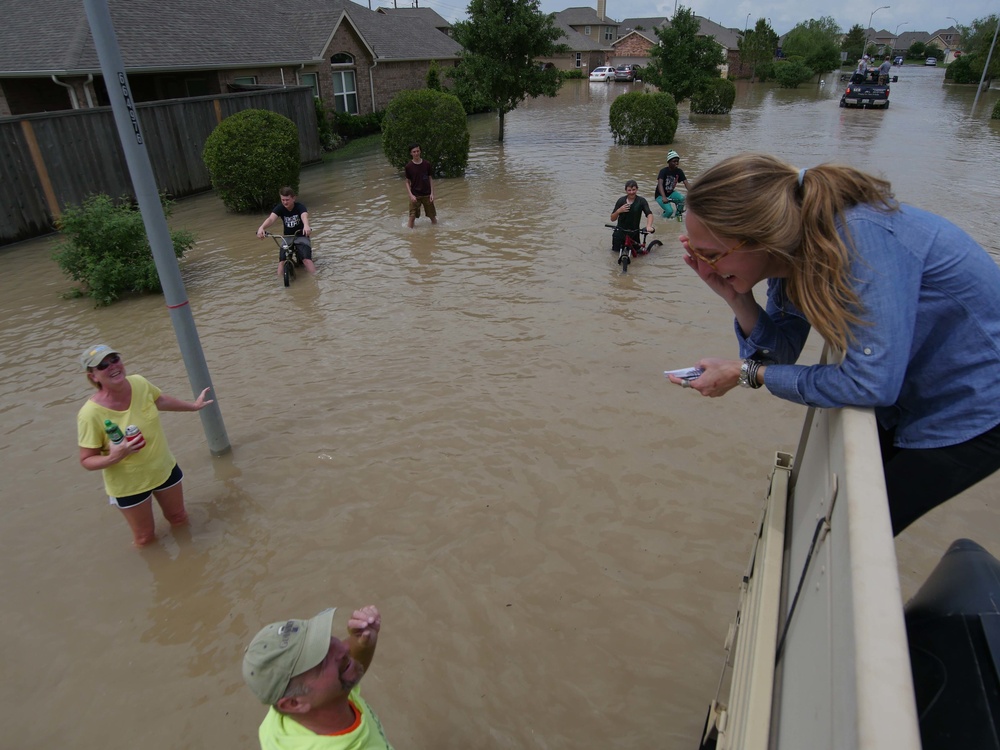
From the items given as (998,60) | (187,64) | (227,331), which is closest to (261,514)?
(227,331)

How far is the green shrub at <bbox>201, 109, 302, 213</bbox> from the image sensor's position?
13.4 meters

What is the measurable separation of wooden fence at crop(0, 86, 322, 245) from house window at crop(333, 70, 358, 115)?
32.2 ft

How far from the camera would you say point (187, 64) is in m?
17.3

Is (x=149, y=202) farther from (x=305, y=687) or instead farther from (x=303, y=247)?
(x=303, y=247)

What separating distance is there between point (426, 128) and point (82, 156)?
806 cm

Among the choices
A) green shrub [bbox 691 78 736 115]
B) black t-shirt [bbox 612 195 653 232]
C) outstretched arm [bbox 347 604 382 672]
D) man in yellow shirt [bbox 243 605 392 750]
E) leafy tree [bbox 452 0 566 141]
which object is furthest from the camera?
green shrub [bbox 691 78 736 115]

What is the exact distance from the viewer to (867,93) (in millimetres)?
33562

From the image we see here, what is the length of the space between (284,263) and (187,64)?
11.6 meters

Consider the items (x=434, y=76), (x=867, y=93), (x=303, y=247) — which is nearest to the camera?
(x=303, y=247)

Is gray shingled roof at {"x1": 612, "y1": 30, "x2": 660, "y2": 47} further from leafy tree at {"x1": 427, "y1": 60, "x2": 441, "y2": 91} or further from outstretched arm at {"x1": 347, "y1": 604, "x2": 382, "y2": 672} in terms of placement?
outstretched arm at {"x1": 347, "y1": 604, "x2": 382, "y2": 672}

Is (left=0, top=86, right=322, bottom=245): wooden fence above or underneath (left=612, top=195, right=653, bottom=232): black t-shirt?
above

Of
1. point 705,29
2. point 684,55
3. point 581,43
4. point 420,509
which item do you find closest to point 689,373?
point 420,509

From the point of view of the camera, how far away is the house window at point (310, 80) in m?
23.3

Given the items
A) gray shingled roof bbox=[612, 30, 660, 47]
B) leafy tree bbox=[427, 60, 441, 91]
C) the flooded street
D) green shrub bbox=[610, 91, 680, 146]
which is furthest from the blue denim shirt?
gray shingled roof bbox=[612, 30, 660, 47]
